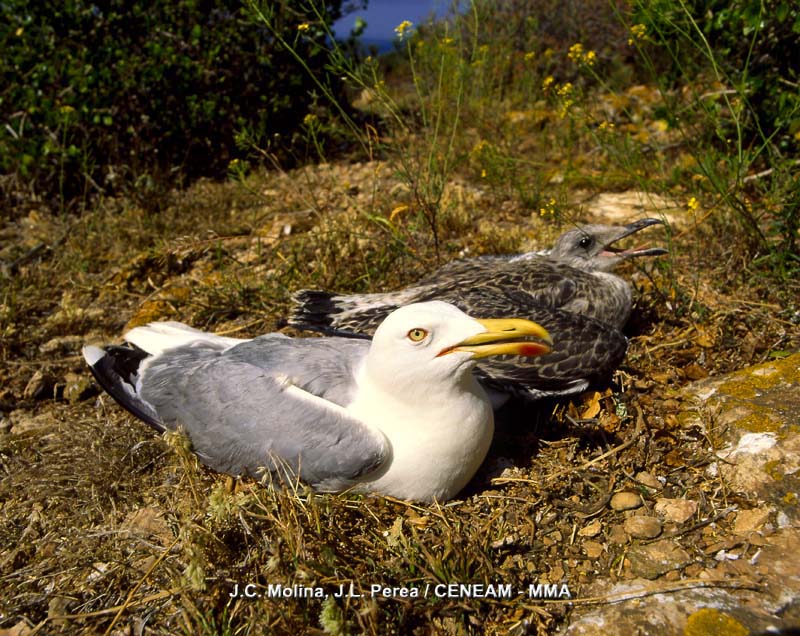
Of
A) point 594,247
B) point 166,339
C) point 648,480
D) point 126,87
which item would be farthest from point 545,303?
point 126,87

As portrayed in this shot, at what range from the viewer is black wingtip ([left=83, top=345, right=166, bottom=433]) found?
3158 mm

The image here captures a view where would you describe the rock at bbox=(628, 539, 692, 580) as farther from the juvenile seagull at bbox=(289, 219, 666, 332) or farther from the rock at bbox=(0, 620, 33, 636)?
the rock at bbox=(0, 620, 33, 636)

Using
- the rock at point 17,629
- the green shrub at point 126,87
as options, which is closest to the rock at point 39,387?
the rock at point 17,629

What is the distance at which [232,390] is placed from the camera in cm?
287

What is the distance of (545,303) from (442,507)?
4.73ft

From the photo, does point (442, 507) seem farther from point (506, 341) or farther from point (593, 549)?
point (506, 341)

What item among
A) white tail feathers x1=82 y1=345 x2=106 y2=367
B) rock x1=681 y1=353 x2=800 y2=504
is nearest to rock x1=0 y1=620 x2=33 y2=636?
white tail feathers x1=82 y1=345 x2=106 y2=367

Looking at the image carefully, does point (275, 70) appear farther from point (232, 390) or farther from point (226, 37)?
point (232, 390)

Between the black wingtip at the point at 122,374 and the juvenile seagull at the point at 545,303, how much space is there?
0.89 metres

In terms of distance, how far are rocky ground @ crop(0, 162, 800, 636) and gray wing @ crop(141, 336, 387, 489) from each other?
0.50 ft

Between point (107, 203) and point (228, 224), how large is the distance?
1.20 m

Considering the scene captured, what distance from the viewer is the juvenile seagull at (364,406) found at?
8.27ft

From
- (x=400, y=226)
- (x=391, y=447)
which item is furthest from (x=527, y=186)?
(x=391, y=447)

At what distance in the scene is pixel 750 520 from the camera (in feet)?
8.41
